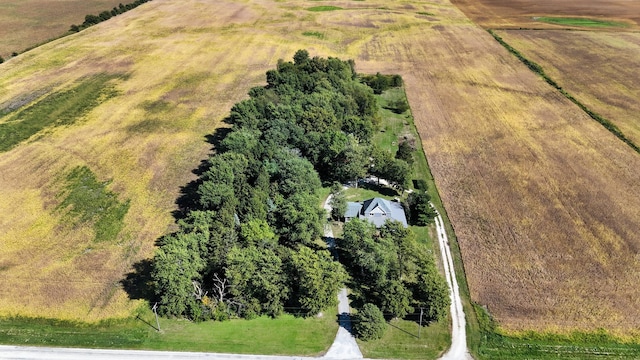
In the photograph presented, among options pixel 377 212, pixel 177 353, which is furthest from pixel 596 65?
pixel 177 353

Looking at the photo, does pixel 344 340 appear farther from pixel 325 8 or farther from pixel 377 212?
pixel 325 8

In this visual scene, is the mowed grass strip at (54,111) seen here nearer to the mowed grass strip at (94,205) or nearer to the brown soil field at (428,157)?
the brown soil field at (428,157)

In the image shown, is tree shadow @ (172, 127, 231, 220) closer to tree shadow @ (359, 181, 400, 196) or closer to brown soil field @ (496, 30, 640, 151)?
tree shadow @ (359, 181, 400, 196)

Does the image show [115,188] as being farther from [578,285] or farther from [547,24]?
[547,24]

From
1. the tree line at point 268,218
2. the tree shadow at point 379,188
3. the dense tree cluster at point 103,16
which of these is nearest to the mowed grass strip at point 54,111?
the tree line at point 268,218

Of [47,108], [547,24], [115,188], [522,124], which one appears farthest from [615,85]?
[47,108]

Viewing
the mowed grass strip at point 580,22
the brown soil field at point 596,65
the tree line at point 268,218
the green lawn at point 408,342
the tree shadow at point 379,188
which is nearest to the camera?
the green lawn at point 408,342

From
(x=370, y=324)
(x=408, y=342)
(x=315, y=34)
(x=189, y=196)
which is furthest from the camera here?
(x=315, y=34)
